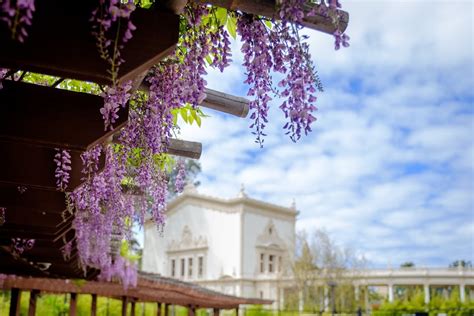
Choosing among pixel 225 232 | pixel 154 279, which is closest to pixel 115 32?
pixel 154 279

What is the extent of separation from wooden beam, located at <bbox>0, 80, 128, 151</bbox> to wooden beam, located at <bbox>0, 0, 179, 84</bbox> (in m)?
0.37

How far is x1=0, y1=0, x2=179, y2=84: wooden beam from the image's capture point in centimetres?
135

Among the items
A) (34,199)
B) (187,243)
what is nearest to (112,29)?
(34,199)

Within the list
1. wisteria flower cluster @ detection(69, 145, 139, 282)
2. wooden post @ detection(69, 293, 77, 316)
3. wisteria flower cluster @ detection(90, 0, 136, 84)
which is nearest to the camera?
wisteria flower cluster @ detection(90, 0, 136, 84)

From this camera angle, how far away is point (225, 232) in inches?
1194

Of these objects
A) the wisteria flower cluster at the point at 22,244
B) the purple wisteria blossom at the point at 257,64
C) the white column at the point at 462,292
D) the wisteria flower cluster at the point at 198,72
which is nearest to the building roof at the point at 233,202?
the white column at the point at 462,292

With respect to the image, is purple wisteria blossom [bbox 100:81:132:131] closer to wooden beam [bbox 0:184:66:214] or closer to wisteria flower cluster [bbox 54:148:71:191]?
wisteria flower cluster [bbox 54:148:71:191]

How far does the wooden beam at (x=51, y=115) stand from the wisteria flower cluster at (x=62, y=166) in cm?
54

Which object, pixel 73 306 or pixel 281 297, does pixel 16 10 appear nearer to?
pixel 73 306

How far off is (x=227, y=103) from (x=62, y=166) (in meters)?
0.72

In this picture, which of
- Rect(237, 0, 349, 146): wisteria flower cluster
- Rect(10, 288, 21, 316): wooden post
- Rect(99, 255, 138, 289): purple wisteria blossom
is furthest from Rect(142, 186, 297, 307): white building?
Rect(237, 0, 349, 146): wisteria flower cluster

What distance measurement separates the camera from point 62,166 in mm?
2396

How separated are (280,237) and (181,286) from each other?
2121cm

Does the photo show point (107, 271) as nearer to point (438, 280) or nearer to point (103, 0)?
point (103, 0)
